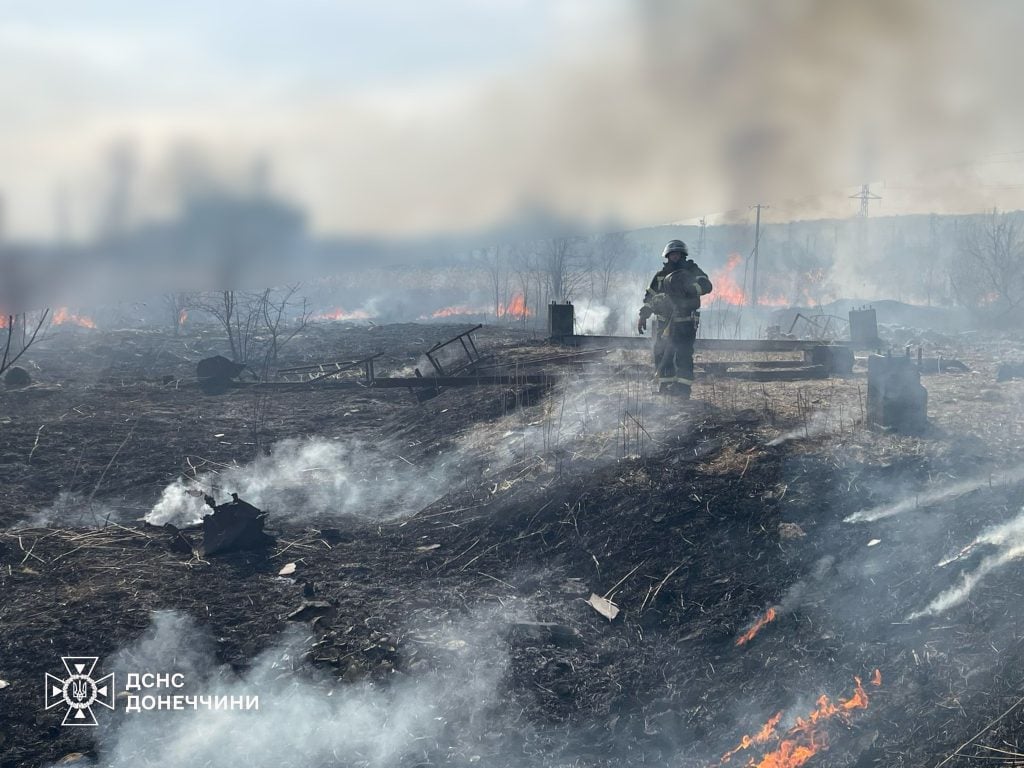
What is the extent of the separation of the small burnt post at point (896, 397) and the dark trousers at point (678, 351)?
2897 mm

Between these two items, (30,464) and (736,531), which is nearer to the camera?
(736,531)

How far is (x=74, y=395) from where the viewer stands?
16719mm

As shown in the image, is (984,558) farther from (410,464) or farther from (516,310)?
(516,310)

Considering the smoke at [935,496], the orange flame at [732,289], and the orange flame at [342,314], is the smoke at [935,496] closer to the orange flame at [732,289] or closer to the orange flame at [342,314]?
the orange flame at [732,289]

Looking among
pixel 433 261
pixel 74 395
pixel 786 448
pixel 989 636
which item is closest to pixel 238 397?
pixel 74 395

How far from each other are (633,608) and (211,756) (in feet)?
11.8

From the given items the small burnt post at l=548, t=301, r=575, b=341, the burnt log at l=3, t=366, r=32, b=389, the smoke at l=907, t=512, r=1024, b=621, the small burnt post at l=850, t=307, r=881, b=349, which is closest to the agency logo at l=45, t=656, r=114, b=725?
the smoke at l=907, t=512, r=1024, b=621

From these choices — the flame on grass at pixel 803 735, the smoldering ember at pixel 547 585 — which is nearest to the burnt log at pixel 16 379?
the smoldering ember at pixel 547 585

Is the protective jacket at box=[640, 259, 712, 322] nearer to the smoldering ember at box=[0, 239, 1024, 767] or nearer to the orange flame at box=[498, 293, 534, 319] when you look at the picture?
the smoldering ember at box=[0, 239, 1024, 767]

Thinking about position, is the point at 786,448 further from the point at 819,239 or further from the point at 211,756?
the point at 819,239

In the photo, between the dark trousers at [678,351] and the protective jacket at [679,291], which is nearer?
the protective jacket at [679,291]

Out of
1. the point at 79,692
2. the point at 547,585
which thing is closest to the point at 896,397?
the point at 547,585

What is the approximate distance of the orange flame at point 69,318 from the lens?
3912 cm

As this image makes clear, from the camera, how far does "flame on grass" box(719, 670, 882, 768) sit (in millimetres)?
4820
